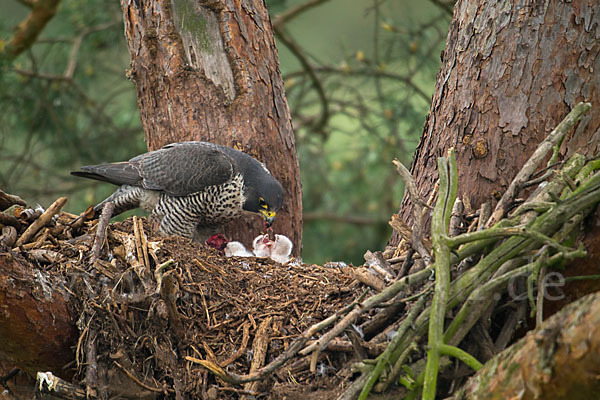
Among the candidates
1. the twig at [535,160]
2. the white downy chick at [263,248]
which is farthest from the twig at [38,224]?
the twig at [535,160]

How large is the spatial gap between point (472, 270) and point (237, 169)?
2206mm

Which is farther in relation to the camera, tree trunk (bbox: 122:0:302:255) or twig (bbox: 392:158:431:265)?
tree trunk (bbox: 122:0:302:255)

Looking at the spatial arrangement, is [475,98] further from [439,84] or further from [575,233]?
[575,233]

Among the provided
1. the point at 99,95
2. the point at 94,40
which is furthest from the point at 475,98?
the point at 99,95

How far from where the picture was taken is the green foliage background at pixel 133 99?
5453 mm

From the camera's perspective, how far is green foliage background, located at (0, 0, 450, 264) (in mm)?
5453

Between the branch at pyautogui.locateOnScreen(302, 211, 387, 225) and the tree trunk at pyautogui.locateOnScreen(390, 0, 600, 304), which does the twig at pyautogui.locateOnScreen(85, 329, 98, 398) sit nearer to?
the tree trunk at pyautogui.locateOnScreen(390, 0, 600, 304)

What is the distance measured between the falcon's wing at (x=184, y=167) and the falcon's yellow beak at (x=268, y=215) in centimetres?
30

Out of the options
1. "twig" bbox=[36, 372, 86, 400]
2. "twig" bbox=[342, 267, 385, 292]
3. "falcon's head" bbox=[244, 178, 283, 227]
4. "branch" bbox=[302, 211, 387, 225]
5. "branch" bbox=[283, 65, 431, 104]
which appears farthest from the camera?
"branch" bbox=[302, 211, 387, 225]

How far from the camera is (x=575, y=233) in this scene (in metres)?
1.84

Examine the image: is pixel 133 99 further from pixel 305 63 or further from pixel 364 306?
pixel 364 306

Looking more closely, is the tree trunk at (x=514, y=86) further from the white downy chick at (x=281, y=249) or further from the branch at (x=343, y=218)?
the branch at (x=343, y=218)

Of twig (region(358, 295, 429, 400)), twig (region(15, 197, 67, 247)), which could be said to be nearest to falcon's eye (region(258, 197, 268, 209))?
twig (region(15, 197, 67, 247))

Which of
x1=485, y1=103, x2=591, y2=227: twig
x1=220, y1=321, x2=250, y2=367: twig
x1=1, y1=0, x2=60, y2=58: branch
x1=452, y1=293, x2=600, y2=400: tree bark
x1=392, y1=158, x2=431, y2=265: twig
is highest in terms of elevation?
x1=1, y1=0, x2=60, y2=58: branch
